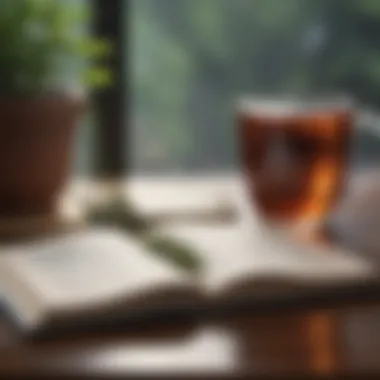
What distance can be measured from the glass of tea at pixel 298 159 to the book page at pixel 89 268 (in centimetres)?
19

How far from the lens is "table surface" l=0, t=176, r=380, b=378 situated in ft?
2.56

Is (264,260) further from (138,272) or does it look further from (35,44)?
(35,44)

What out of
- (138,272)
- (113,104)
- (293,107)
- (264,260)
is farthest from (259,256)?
(113,104)

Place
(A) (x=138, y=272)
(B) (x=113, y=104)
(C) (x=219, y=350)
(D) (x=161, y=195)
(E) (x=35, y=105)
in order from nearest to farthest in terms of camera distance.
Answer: (C) (x=219, y=350)
(A) (x=138, y=272)
(E) (x=35, y=105)
(D) (x=161, y=195)
(B) (x=113, y=104)

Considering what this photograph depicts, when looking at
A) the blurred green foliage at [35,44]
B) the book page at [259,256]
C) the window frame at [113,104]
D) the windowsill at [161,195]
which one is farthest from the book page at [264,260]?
the window frame at [113,104]

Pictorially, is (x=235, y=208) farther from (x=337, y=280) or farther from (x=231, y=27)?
(x=231, y=27)

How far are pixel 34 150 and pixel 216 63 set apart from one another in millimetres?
598

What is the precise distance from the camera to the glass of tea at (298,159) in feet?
3.80

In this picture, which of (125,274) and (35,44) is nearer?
(125,274)

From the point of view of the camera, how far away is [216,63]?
1717mm

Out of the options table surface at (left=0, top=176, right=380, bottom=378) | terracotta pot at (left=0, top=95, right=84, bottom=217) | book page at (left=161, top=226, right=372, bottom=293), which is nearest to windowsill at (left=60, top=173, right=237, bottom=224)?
terracotta pot at (left=0, top=95, right=84, bottom=217)

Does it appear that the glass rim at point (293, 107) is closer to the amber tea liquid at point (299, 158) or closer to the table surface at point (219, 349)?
the amber tea liquid at point (299, 158)

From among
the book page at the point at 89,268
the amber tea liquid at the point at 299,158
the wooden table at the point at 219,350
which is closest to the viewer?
the wooden table at the point at 219,350

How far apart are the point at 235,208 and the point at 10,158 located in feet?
0.90
